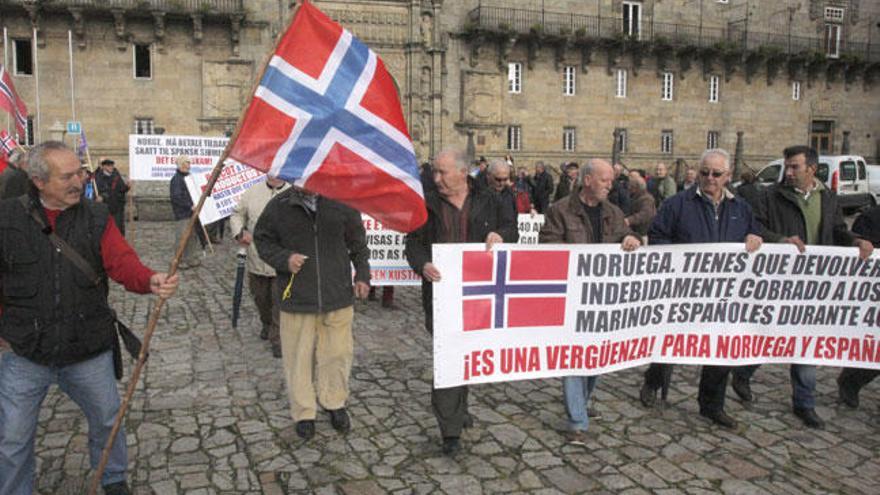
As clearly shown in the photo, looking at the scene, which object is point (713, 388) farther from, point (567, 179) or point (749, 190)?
point (567, 179)

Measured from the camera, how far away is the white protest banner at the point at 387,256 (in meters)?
9.25

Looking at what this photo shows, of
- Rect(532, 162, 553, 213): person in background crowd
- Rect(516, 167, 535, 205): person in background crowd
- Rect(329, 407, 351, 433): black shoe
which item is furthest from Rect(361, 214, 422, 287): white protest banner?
Rect(532, 162, 553, 213): person in background crowd

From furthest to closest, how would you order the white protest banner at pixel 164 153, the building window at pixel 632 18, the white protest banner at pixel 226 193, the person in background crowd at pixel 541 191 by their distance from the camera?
the building window at pixel 632 18
the person in background crowd at pixel 541 191
the white protest banner at pixel 164 153
the white protest banner at pixel 226 193

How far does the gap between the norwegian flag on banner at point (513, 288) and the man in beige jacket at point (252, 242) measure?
3.04 meters

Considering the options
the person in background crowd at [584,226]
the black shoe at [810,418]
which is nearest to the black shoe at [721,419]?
the black shoe at [810,418]

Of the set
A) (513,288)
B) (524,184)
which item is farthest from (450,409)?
(524,184)

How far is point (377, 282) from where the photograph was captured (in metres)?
9.12

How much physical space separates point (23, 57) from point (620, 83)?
82.0 feet

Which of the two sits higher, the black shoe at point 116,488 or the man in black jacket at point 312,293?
the man in black jacket at point 312,293

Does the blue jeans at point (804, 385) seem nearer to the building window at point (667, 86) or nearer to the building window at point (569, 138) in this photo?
the building window at point (569, 138)

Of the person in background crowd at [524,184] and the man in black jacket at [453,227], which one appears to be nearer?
the man in black jacket at [453,227]

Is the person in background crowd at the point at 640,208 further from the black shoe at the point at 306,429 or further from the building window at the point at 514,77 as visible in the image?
the building window at the point at 514,77

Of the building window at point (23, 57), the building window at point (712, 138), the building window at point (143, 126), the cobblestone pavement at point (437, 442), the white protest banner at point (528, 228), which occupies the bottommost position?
the cobblestone pavement at point (437, 442)

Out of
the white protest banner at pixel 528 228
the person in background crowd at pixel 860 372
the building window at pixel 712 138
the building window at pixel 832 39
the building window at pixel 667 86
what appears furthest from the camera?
the building window at pixel 832 39
